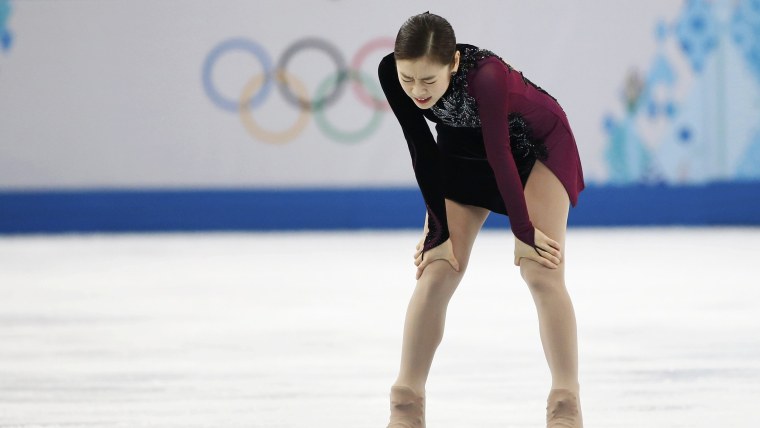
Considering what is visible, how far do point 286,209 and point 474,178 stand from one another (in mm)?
4862

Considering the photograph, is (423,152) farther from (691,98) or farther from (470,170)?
(691,98)

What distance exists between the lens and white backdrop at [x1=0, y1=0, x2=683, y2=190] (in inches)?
269

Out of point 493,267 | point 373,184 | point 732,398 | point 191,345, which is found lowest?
point 732,398

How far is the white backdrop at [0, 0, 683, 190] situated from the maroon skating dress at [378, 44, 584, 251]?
4.82 metres

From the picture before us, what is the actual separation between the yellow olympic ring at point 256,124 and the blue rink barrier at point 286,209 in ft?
1.06

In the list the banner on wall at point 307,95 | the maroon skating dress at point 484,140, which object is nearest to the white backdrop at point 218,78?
the banner on wall at point 307,95

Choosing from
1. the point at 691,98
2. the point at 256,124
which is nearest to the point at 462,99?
the point at 256,124

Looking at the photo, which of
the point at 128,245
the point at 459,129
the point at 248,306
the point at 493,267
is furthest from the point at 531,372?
the point at 128,245

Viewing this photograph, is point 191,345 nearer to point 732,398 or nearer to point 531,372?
point 531,372

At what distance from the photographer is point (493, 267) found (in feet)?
16.2

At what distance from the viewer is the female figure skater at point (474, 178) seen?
1836 millimetres

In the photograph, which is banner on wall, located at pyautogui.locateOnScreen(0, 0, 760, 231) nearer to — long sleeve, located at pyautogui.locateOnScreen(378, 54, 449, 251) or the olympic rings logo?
the olympic rings logo

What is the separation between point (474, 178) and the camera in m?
1.96

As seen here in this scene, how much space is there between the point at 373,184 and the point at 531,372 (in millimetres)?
4245
